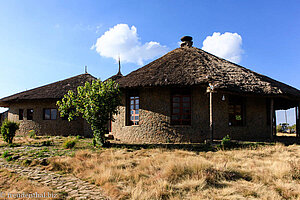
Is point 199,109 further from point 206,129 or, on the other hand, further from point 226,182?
point 226,182

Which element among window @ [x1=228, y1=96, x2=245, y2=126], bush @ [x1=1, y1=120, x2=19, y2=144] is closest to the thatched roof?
bush @ [x1=1, y1=120, x2=19, y2=144]

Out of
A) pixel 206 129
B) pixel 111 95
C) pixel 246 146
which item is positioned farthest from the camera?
pixel 206 129

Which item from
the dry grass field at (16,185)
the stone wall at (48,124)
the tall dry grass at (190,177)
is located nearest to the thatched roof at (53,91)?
the stone wall at (48,124)

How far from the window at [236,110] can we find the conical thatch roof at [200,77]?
1.38 m

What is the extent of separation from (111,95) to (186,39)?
903cm

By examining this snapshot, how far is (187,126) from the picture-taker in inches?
449

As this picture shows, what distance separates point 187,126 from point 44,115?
12.4 meters

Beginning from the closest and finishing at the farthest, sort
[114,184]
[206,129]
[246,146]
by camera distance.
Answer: [114,184] → [246,146] → [206,129]

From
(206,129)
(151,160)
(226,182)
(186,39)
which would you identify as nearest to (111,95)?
(151,160)

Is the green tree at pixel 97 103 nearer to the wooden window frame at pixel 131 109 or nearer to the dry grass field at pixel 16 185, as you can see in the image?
the wooden window frame at pixel 131 109

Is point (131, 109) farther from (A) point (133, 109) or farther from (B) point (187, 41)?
(B) point (187, 41)

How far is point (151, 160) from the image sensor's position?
7207mm

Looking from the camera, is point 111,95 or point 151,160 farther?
point 111,95

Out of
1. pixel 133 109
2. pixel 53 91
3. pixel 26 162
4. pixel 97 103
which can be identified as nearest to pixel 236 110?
pixel 133 109
